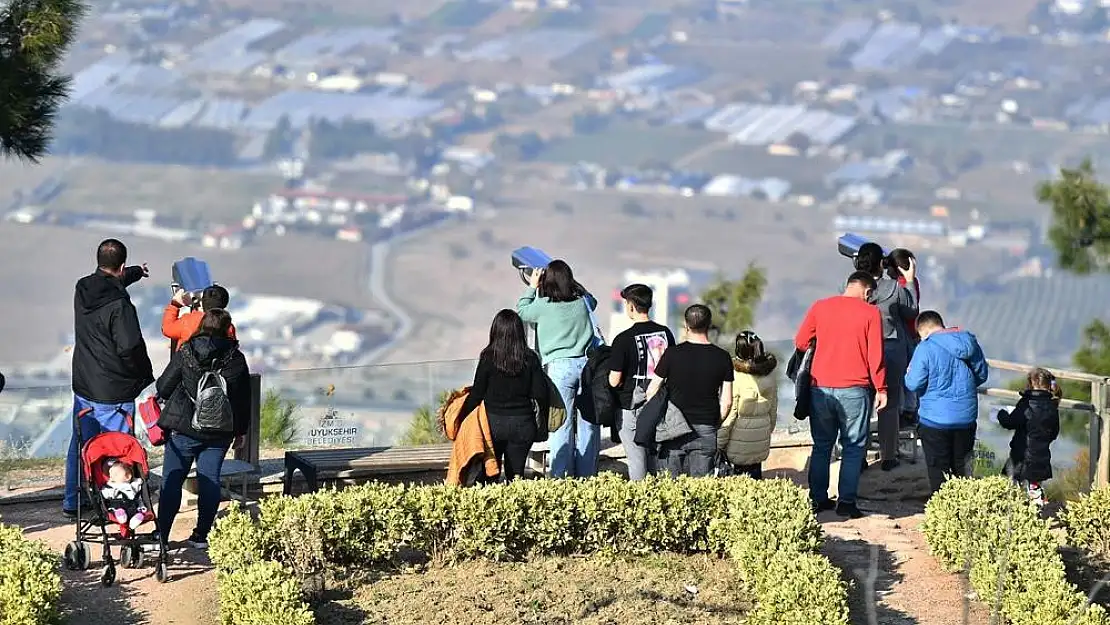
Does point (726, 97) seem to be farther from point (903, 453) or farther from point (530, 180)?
point (903, 453)

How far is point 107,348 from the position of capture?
6973 millimetres

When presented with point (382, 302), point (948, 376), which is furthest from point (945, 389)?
point (382, 302)

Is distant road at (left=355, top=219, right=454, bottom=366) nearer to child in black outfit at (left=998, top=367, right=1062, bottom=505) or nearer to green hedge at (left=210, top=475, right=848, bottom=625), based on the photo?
child in black outfit at (left=998, top=367, right=1062, bottom=505)

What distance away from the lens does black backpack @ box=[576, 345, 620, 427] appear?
755cm

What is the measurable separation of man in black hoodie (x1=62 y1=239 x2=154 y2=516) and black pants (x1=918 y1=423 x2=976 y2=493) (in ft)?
12.5

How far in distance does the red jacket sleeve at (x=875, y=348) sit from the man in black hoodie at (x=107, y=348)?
3.39 meters

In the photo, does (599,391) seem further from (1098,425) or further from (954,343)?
(1098,425)

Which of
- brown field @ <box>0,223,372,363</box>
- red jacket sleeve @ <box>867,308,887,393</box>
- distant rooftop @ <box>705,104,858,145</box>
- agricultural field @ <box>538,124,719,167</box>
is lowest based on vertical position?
red jacket sleeve @ <box>867,308,887,393</box>

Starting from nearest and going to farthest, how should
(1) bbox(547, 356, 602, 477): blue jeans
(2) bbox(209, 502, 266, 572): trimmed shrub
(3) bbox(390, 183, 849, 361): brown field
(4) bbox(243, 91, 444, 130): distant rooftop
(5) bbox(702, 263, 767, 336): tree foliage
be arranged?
1. (2) bbox(209, 502, 266, 572): trimmed shrub
2. (1) bbox(547, 356, 602, 477): blue jeans
3. (5) bbox(702, 263, 767, 336): tree foliage
4. (3) bbox(390, 183, 849, 361): brown field
5. (4) bbox(243, 91, 444, 130): distant rooftop

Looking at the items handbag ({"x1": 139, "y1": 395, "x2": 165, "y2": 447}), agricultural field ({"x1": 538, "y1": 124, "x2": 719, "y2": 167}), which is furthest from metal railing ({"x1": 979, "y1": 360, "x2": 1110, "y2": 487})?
agricultural field ({"x1": 538, "y1": 124, "x2": 719, "y2": 167})

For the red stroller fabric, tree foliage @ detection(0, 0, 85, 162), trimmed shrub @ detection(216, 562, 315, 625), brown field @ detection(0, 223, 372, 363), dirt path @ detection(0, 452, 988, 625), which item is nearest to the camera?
trimmed shrub @ detection(216, 562, 315, 625)

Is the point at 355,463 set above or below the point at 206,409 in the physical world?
below

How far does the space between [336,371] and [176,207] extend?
129 meters

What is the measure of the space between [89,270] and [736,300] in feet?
382
